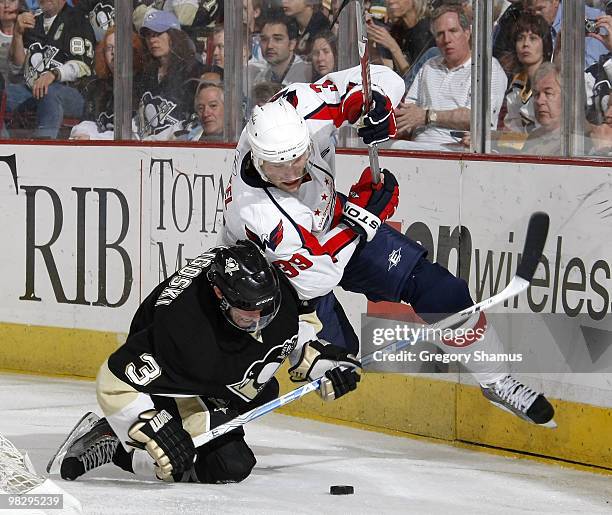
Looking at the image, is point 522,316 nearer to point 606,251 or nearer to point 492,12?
point 606,251

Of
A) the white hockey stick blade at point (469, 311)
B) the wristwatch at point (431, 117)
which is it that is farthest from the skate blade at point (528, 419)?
the wristwatch at point (431, 117)

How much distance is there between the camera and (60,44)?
7125 mm

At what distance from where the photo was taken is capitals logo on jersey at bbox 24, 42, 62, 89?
7.16m

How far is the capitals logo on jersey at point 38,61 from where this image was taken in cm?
716

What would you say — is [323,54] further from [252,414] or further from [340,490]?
[340,490]

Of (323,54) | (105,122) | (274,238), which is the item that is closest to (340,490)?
(274,238)

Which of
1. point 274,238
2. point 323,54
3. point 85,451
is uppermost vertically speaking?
point 323,54

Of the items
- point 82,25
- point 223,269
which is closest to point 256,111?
point 223,269

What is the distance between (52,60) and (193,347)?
9.88ft

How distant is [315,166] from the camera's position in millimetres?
4906

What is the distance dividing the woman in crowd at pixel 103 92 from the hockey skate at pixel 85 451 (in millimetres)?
2415

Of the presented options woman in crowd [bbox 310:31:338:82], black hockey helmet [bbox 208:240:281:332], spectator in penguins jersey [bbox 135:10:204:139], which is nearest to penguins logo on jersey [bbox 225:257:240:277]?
black hockey helmet [bbox 208:240:281:332]

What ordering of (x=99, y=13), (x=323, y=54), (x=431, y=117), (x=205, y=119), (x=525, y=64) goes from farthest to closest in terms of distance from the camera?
(x=99, y=13)
(x=205, y=119)
(x=323, y=54)
(x=431, y=117)
(x=525, y=64)

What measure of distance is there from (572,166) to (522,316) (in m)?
0.56
